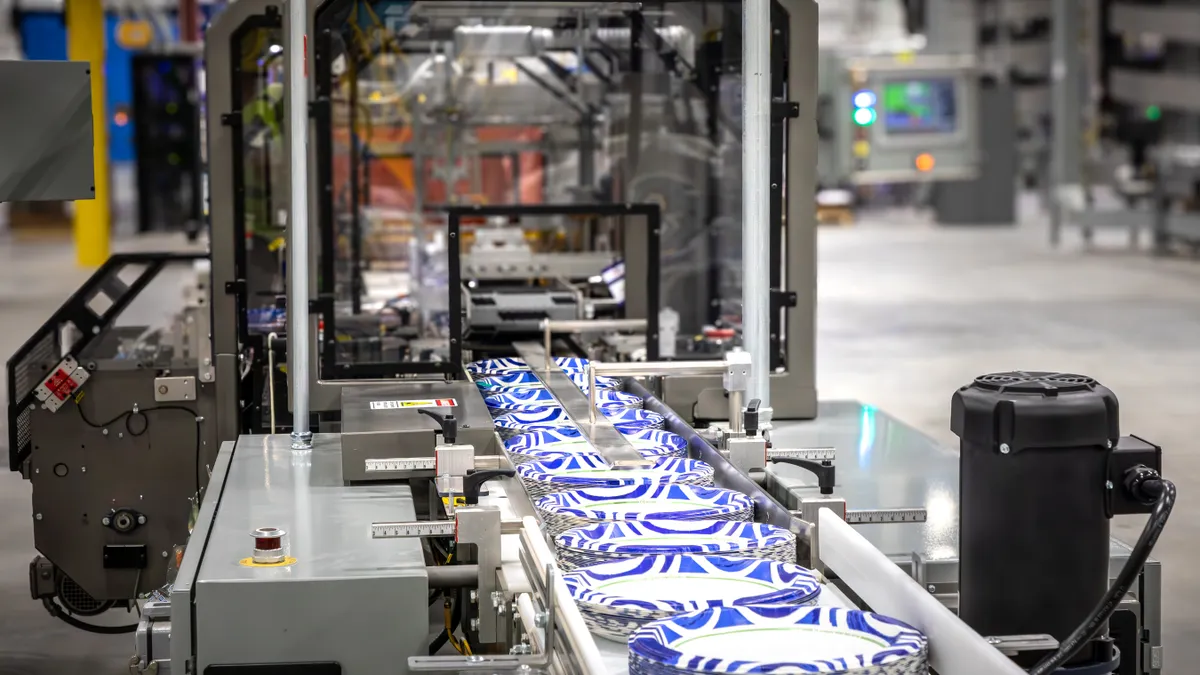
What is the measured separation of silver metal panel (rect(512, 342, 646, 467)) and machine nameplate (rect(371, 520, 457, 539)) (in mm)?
386

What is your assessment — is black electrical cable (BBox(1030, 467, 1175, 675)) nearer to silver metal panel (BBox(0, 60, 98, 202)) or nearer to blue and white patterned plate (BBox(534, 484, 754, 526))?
blue and white patterned plate (BBox(534, 484, 754, 526))

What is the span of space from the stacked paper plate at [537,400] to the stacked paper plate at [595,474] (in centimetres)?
55

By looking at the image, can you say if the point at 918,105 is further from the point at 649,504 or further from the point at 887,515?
the point at 649,504

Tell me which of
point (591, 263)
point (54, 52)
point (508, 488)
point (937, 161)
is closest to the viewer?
point (508, 488)

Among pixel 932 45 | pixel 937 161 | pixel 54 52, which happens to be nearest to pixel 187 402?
pixel 937 161

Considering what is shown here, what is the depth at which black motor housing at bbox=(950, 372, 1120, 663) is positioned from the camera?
2295mm

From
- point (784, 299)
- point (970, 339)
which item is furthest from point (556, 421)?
point (970, 339)

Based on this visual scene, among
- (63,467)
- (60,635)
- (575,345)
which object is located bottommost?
(60,635)

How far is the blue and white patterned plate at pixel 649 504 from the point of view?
2.65 m

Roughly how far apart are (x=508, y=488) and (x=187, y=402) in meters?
2.02

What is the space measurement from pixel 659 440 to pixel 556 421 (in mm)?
272

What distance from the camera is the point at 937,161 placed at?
54.5ft

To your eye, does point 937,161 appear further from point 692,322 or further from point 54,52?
point 54,52

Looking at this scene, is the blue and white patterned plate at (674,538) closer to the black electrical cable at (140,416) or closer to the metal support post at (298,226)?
the metal support post at (298,226)
